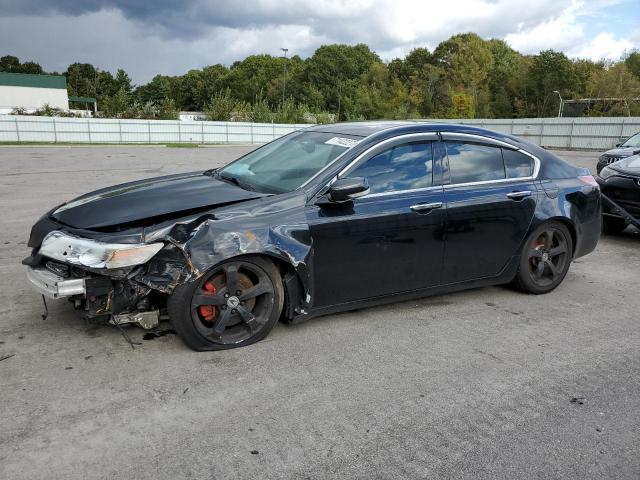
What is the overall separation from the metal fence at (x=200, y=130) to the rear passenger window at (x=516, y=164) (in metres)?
27.0

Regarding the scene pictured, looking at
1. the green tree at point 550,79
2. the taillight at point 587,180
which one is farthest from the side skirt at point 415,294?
the green tree at point 550,79

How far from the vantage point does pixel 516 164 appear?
16.8ft

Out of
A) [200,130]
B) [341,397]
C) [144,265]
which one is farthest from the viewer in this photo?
[200,130]

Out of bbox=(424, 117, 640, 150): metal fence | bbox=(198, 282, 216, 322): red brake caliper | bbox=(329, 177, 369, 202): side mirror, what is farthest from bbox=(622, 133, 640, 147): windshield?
bbox=(424, 117, 640, 150): metal fence

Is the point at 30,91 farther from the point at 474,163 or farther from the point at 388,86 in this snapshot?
the point at 474,163

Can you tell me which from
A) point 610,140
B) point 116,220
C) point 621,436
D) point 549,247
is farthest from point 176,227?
point 610,140

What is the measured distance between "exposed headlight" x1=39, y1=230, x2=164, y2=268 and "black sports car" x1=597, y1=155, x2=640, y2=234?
6.39m

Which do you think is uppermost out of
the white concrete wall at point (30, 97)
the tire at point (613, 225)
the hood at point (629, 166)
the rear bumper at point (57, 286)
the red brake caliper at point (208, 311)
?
the white concrete wall at point (30, 97)

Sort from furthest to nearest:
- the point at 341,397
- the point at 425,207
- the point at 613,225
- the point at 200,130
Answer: the point at 200,130 → the point at 613,225 → the point at 425,207 → the point at 341,397

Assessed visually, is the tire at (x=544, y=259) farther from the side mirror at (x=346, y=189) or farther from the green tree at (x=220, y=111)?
the green tree at (x=220, y=111)

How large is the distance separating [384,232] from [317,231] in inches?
22.5

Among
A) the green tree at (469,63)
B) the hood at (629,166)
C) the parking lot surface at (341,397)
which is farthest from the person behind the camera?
the green tree at (469,63)

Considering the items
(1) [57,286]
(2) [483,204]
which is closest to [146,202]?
(1) [57,286]

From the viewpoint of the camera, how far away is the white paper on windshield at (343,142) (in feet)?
14.6
